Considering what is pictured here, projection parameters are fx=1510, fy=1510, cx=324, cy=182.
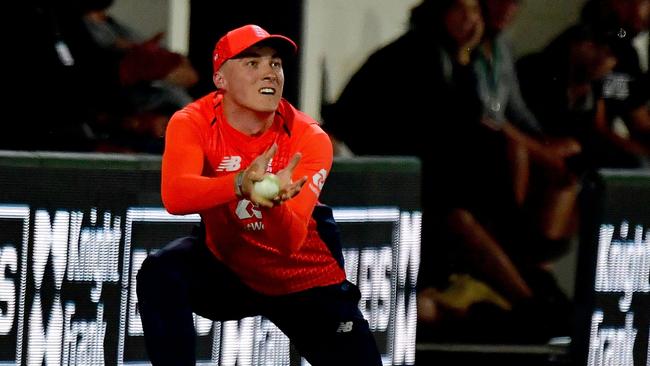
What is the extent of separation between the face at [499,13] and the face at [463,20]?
0.09 meters

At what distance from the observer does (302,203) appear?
521 centimetres

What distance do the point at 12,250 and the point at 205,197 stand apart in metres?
1.43

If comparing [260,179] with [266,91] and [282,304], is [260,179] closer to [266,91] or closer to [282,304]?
[266,91]

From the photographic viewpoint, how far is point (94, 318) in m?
6.30

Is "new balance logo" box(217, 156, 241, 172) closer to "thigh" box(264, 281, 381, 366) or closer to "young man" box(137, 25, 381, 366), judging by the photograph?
"young man" box(137, 25, 381, 366)

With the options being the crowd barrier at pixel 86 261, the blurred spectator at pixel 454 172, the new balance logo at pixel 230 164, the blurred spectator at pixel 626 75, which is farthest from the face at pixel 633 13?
the new balance logo at pixel 230 164

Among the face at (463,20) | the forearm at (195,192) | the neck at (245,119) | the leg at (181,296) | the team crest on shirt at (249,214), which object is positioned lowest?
the leg at (181,296)

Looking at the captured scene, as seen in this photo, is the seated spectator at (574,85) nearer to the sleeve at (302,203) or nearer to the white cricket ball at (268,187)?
the sleeve at (302,203)

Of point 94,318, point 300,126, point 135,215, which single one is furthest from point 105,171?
point 300,126

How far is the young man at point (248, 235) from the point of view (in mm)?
5211

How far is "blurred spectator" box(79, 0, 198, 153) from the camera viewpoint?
24.8 feet

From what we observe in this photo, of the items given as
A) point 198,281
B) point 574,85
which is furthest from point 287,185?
point 574,85

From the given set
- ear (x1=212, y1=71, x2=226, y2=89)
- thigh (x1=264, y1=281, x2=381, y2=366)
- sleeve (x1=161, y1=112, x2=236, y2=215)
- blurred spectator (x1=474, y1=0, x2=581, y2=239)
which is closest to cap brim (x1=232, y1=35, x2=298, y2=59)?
ear (x1=212, y1=71, x2=226, y2=89)

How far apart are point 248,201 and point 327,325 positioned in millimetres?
560
